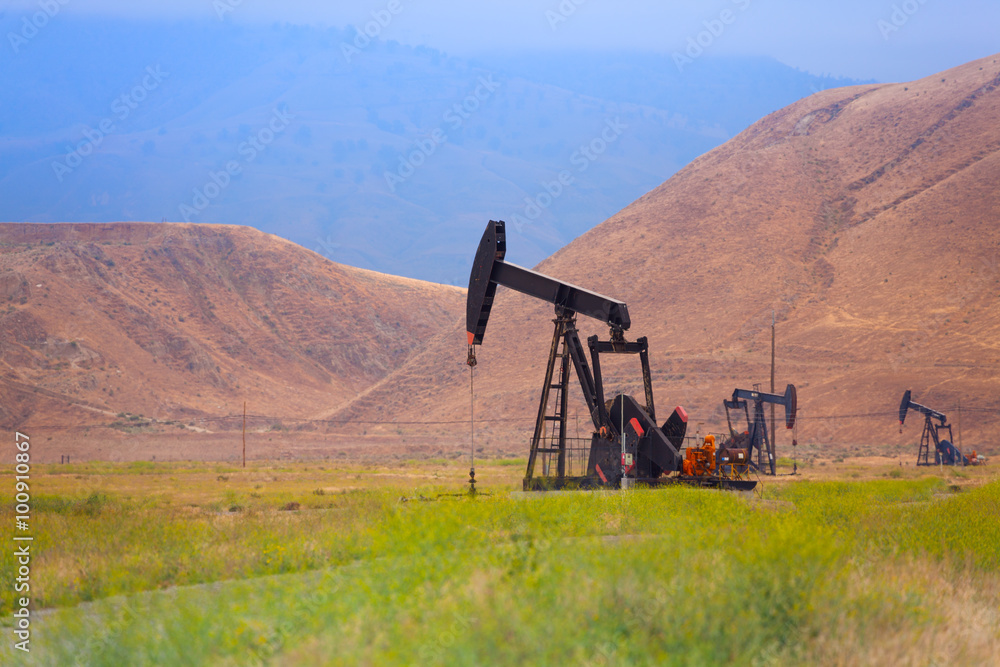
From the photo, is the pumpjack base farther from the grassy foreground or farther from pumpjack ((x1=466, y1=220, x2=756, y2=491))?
the grassy foreground

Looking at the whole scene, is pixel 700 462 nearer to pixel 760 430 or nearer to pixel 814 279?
pixel 760 430

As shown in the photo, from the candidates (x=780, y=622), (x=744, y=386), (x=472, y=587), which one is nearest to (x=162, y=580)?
(x=472, y=587)

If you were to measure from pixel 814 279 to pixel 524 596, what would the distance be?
7647 centimetres

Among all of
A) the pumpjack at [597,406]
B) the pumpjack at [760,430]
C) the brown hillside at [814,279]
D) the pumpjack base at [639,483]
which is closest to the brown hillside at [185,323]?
the brown hillside at [814,279]

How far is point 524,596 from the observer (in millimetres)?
5941

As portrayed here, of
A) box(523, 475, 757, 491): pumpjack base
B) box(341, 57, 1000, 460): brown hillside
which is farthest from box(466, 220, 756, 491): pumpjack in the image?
box(341, 57, 1000, 460): brown hillside

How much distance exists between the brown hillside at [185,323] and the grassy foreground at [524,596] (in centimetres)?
6207

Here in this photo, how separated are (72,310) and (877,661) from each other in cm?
8272

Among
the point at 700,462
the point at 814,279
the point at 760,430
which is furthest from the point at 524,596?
the point at 814,279

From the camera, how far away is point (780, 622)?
246 inches

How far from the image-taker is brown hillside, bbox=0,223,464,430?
7038 cm

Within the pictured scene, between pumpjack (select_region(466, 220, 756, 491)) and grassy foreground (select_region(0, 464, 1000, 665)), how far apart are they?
7.90 metres

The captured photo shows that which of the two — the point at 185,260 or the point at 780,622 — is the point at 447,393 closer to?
the point at 185,260

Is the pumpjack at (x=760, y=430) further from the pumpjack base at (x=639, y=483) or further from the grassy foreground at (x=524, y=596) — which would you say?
the grassy foreground at (x=524, y=596)
